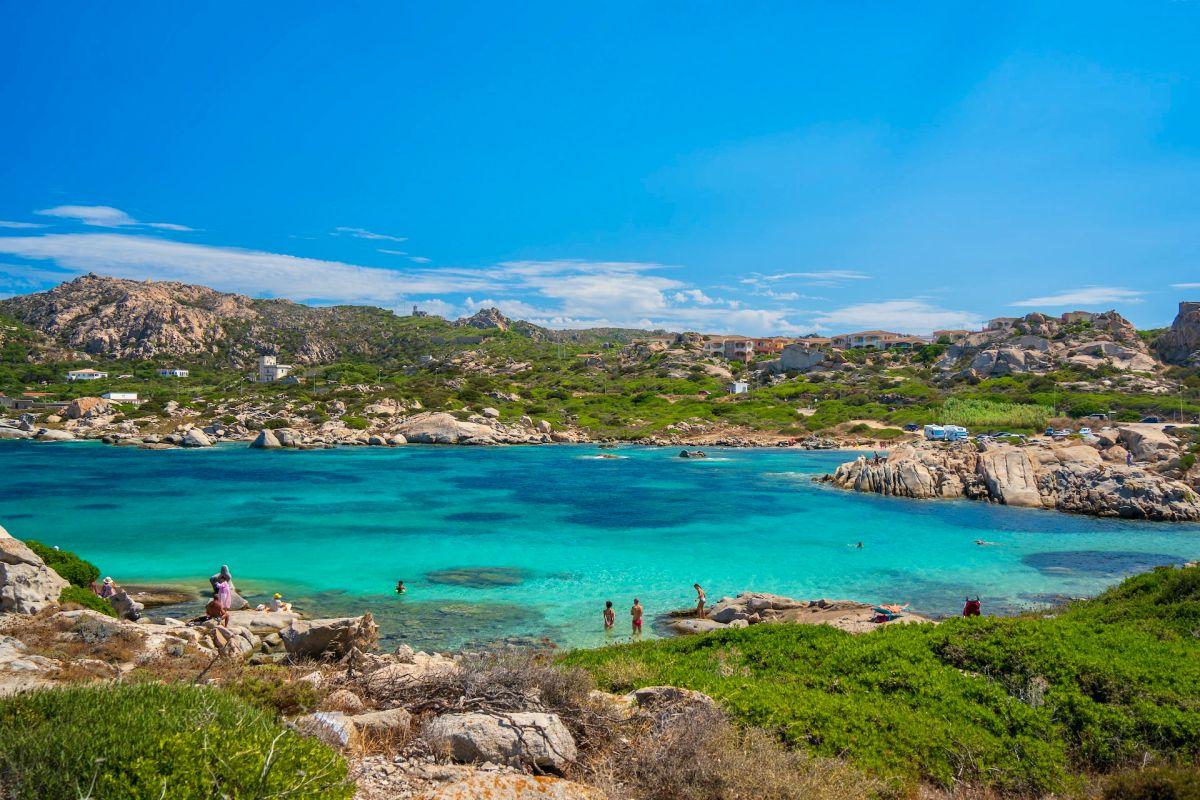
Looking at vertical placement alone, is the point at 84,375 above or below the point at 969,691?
above

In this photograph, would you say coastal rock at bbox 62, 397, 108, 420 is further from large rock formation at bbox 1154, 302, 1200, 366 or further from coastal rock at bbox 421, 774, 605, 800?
large rock formation at bbox 1154, 302, 1200, 366

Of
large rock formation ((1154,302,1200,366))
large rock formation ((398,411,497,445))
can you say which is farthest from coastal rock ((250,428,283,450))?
large rock formation ((1154,302,1200,366))

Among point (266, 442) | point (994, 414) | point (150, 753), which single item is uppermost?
point (994, 414)

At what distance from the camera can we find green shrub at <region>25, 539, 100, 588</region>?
20172mm

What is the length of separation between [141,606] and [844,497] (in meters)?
47.6

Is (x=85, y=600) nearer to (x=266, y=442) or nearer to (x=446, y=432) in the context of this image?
(x=266, y=442)

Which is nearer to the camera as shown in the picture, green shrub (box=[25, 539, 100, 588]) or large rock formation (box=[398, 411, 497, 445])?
green shrub (box=[25, 539, 100, 588])

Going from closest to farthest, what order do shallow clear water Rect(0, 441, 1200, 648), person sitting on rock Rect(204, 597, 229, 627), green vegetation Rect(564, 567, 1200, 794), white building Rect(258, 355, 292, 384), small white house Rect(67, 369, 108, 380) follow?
green vegetation Rect(564, 567, 1200, 794) → person sitting on rock Rect(204, 597, 229, 627) → shallow clear water Rect(0, 441, 1200, 648) → small white house Rect(67, 369, 108, 380) → white building Rect(258, 355, 292, 384)

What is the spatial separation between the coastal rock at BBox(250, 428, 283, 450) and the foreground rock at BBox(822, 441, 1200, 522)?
72955 mm

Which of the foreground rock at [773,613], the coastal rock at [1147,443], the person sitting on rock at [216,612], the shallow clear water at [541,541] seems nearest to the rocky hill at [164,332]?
the shallow clear water at [541,541]

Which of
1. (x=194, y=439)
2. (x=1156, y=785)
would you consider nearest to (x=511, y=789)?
(x=1156, y=785)

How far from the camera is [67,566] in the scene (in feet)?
67.0

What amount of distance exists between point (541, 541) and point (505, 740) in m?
29.8

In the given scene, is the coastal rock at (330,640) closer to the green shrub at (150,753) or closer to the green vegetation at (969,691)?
the green vegetation at (969,691)
